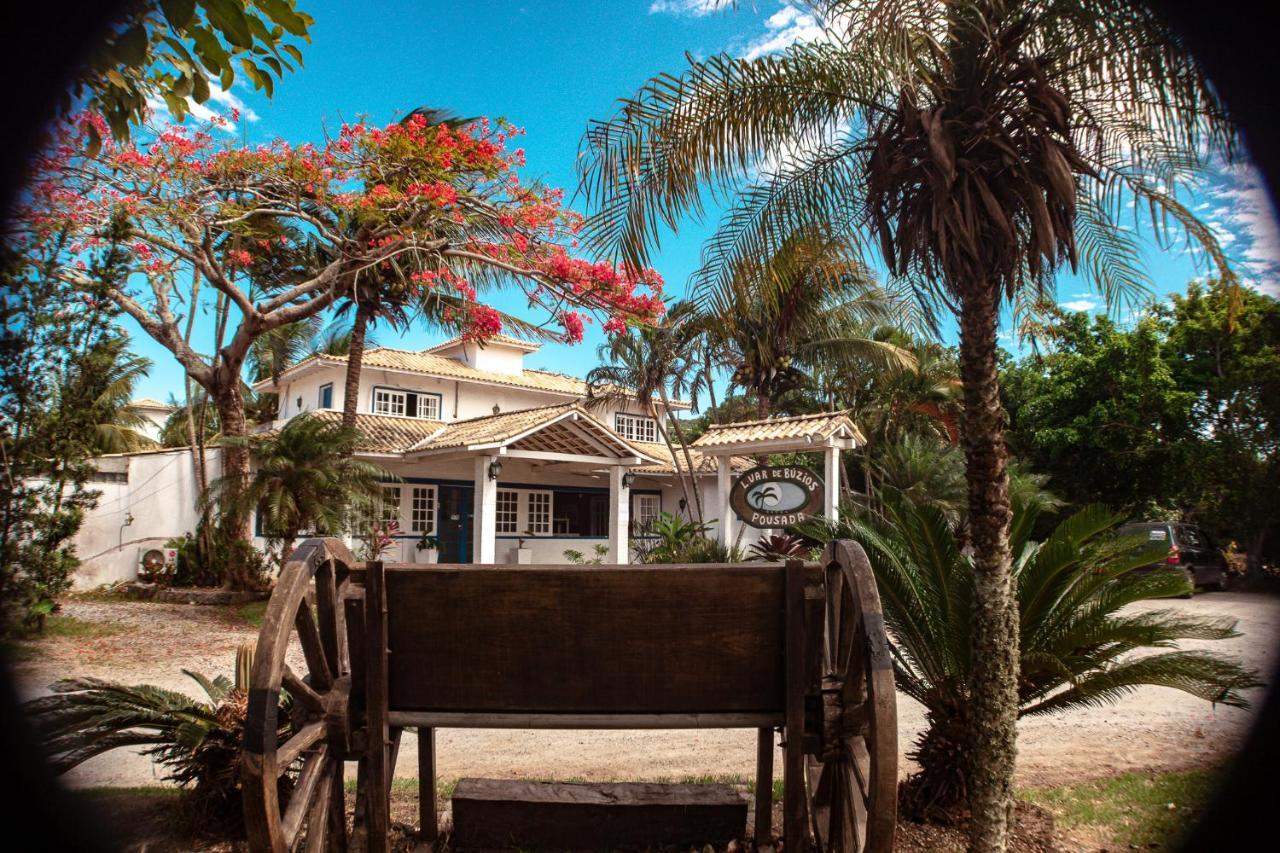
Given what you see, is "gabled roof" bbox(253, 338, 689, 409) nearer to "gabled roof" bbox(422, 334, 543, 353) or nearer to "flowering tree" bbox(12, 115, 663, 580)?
"gabled roof" bbox(422, 334, 543, 353)

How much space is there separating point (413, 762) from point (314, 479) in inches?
346

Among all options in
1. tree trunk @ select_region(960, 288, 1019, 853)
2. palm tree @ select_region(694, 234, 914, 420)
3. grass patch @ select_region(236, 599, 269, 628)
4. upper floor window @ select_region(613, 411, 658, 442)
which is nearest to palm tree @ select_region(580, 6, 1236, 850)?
tree trunk @ select_region(960, 288, 1019, 853)

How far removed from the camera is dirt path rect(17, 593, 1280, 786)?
20.3 feet

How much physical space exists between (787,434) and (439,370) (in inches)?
471

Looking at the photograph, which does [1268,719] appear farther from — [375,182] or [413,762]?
[375,182]

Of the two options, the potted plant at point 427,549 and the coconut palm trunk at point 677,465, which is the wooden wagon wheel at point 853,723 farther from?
the coconut palm trunk at point 677,465

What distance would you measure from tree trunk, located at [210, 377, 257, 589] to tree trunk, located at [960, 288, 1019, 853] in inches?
506

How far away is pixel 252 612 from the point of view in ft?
47.9

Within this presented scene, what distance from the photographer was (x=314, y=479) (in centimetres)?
1420

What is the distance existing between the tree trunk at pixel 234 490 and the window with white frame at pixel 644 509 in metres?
11.8

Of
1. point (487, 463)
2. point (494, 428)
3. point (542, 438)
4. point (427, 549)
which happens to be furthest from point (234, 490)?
point (542, 438)

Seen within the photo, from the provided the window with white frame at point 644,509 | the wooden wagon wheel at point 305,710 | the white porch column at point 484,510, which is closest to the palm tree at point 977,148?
the wooden wagon wheel at point 305,710

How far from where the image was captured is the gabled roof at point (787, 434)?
1650 centimetres

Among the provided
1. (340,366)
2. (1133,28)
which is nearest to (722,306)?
(1133,28)
